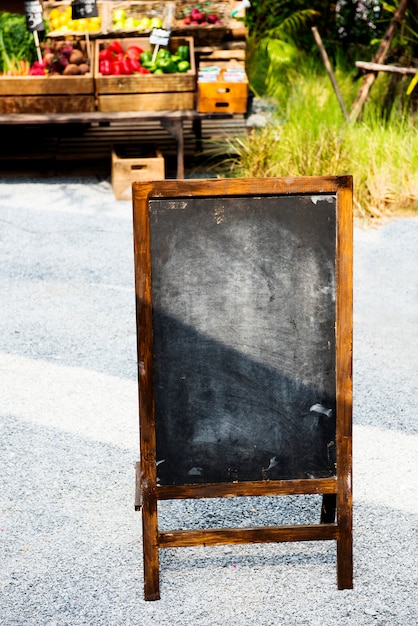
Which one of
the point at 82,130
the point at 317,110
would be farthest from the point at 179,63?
the point at 82,130

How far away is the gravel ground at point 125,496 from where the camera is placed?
3.04 m

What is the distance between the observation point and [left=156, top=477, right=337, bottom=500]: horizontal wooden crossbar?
3.02 m

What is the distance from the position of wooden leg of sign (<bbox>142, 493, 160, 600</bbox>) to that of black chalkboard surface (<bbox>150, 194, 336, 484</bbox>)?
14cm

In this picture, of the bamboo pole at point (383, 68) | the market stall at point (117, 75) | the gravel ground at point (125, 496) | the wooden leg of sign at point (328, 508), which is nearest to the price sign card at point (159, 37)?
the market stall at point (117, 75)

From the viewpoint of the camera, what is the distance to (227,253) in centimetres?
292

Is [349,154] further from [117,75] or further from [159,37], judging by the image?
[117,75]

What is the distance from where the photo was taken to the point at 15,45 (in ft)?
31.7

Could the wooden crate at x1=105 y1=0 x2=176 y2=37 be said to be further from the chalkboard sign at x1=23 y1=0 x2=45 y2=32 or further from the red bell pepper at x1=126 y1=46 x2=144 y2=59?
the chalkboard sign at x1=23 y1=0 x2=45 y2=32

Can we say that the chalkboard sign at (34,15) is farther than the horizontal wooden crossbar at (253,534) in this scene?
Yes

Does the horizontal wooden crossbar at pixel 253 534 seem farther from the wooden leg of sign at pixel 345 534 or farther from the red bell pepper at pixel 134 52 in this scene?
the red bell pepper at pixel 134 52

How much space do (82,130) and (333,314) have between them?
8550mm

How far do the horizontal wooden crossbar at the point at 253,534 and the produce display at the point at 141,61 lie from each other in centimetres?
647

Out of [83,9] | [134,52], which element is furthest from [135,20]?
[83,9]

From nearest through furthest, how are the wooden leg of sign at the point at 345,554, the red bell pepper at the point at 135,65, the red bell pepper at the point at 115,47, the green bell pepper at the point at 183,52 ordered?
the wooden leg of sign at the point at 345,554
the red bell pepper at the point at 135,65
the green bell pepper at the point at 183,52
the red bell pepper at the point at 115,47
